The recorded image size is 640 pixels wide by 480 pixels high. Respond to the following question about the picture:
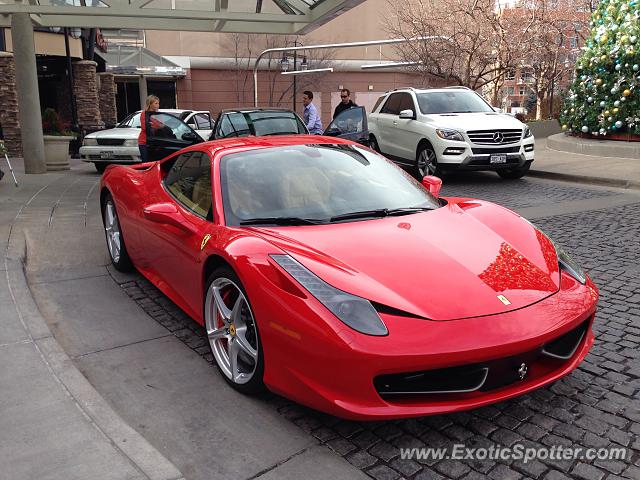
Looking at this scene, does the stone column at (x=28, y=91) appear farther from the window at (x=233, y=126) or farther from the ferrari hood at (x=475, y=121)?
the ferrari hood at (x=475, y=121)

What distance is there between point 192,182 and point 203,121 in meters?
11.6

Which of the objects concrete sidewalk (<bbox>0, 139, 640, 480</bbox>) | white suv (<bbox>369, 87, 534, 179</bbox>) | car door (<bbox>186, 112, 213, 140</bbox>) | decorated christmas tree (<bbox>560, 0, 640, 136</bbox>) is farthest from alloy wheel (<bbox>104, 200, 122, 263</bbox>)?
decorated christmas tree (<bbox>560, 0, 640, 136</bbox>)

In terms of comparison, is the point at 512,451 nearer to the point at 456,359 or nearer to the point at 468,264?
the point at 456,359

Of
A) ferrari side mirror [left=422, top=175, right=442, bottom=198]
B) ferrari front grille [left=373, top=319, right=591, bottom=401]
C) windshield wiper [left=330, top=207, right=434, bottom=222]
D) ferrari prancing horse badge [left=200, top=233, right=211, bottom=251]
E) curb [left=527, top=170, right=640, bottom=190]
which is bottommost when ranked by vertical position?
curb [left=527, top=170, right=640, bottom=190]

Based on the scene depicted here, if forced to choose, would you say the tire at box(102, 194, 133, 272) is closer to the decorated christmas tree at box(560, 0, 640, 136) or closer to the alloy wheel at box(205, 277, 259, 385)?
the alloy wheel at box(205, 277, 259, 385)

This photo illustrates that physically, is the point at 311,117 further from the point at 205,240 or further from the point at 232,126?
the point at 205,240

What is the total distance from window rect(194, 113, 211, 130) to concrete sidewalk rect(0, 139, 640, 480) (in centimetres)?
989

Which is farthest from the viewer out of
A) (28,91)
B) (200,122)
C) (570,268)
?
(200,122)

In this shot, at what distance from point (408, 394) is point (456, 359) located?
28 cm

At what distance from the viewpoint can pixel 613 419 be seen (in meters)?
2.94

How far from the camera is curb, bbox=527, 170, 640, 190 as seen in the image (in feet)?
33.8

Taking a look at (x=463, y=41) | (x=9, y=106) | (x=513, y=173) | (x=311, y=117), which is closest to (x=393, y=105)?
(x=311, y=117)

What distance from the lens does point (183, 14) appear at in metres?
12.6

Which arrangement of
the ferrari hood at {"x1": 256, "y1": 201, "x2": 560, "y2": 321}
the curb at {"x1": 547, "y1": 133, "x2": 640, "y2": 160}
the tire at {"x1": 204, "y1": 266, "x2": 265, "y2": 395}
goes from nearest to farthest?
the ferrari hood at {"x1": 256, "y1": 201, "x2": 560, "y2": 321}, the tire at {"x1": 204, "y1": 266, "x2": 265, "y2": 395}, the curb at {"x1": 547, "y1": 133, "x2": 640, "y2": 160}
